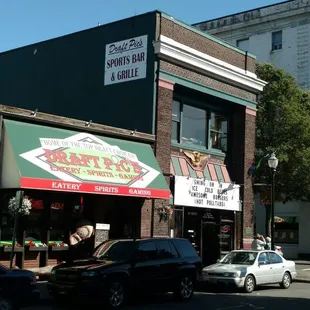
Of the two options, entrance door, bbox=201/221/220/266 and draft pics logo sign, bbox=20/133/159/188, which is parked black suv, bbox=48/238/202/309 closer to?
draft pics logo sign, bbox=20/133/159/188

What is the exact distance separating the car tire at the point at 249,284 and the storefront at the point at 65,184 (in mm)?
4423

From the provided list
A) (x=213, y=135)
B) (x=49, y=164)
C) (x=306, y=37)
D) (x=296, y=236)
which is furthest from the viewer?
(x=306, y=37)

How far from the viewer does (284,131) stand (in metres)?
30.2

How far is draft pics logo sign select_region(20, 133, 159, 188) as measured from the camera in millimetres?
16873

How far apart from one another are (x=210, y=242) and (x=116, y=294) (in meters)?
12.2

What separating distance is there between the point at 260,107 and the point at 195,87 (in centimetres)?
832

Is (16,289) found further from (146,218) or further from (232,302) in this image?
(146,218)

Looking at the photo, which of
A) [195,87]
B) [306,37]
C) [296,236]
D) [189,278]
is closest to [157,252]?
[189,278]

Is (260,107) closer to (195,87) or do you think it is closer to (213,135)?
(213,135)

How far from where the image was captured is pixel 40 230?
1836 cm

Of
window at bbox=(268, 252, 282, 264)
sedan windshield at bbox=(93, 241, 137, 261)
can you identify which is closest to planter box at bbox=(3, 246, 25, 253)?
sedan windshield at bbox=(93, 241, 137, 261)

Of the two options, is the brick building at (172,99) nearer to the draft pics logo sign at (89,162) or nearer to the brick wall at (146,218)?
the brick wall at (146,218)

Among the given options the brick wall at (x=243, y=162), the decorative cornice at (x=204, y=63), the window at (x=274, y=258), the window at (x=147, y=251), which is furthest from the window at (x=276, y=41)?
the window at (x=147, y=251)

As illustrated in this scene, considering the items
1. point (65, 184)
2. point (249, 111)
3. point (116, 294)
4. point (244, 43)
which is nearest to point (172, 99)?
point (249, 111)
